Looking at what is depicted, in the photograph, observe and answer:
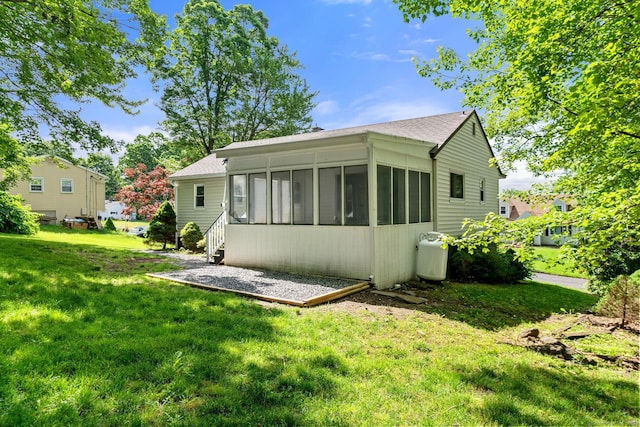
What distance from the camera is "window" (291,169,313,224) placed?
336 inches

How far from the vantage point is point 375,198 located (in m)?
7.60

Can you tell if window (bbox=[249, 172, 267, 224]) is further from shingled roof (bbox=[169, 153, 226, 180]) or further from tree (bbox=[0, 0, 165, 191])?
shingled roof (bbox=[169, 153, 226, 180])

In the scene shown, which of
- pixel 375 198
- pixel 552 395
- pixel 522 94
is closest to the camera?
pixel 552 395

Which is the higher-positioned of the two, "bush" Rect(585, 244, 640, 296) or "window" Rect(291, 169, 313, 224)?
"window" Rect(291, 169, 313, 224)

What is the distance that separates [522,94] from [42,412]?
8.30m

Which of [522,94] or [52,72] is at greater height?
[52,72]

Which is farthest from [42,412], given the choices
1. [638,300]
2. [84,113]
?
[84,113]

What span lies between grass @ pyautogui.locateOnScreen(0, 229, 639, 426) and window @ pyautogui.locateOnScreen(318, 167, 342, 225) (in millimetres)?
2820

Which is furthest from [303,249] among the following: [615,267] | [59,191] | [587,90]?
[59,191]

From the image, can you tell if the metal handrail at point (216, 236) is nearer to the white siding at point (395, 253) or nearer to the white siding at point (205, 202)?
the white siding at point (205, 202)

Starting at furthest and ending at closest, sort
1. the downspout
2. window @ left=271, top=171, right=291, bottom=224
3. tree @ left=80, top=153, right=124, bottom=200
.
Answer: tree @ left=80, top=153, right=124, bottom=200 < the downspout < window @ left=271, top=171, right=291, bottom=224

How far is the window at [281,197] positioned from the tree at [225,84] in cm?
1690

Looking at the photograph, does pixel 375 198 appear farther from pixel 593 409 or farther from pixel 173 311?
pixel 593 409

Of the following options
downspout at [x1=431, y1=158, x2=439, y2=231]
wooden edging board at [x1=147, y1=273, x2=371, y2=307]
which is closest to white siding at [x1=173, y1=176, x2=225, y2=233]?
wooden edging board at [x1=147, y1=273, x2=371, y2=307]
